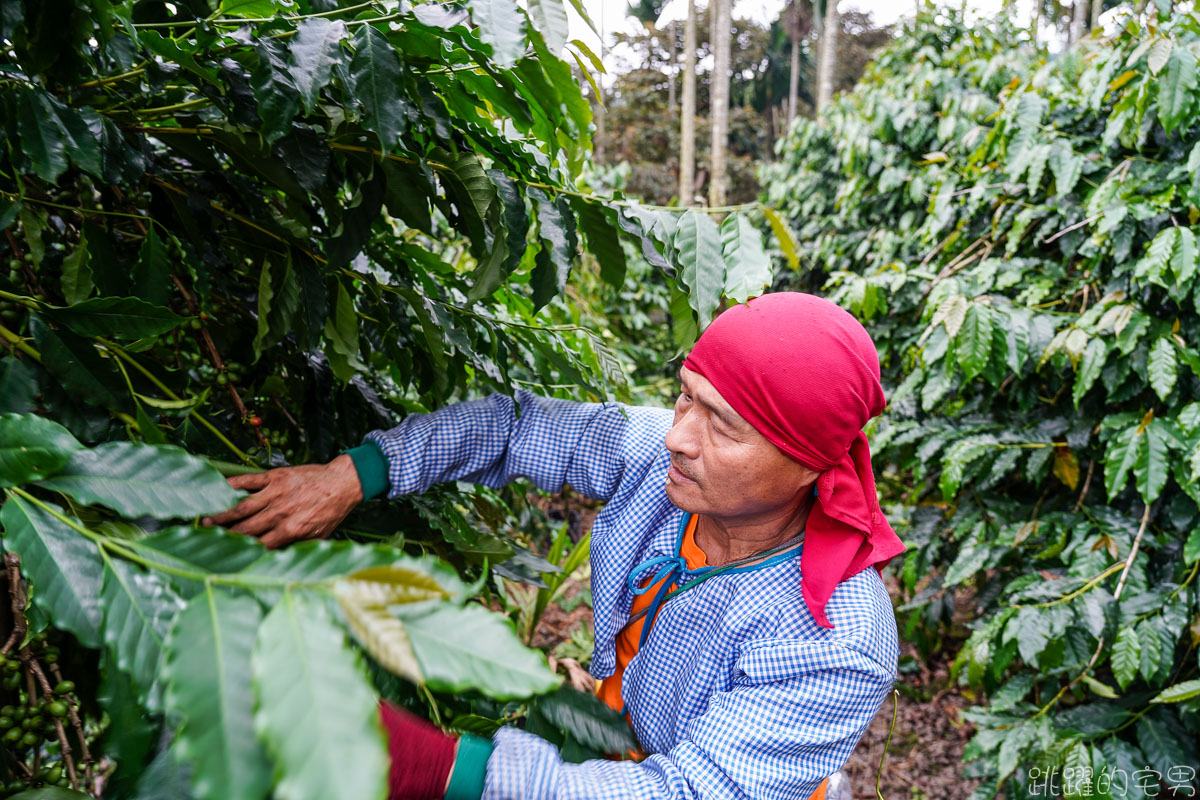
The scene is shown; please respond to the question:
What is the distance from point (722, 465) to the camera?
43.9 inches

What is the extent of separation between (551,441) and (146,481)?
0.85m

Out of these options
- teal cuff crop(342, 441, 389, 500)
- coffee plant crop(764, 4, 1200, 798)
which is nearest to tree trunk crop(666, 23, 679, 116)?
coffee plant crop(764, 4, 1200, 798)

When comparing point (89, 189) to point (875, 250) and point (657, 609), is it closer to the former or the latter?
point (657, 609)

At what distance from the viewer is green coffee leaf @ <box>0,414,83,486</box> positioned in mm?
508

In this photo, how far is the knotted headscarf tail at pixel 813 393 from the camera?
107 centimetres

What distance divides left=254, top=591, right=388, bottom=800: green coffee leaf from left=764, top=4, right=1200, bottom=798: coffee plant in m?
2.12

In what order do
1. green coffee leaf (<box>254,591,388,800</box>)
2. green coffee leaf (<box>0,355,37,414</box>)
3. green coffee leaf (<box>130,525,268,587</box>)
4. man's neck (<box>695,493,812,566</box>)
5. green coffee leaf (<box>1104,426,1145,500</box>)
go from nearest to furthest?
1. green coffee leaf (<box>254,591,388,800</box>)
2. green coffee leaf (<box>130,525,268,587</box>)
3. green coffee leaf (<box>0,355,37,414</box>)
4. man's neck (<box>695,493,812,566</box>)
5. green coffee leaf (<box>1104,426,1145,500</box>)

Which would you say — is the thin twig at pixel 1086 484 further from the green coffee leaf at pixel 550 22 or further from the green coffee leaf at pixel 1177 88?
the green coffee leaf at pixel 550 22

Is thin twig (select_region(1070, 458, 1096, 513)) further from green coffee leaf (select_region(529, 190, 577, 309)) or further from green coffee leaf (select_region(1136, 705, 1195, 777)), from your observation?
green coffee leaf (select_region(529, 190, 577, 309))

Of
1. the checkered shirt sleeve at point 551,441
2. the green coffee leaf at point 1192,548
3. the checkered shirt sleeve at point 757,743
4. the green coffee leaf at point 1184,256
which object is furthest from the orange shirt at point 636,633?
the green coffee leaf at point 1184,256

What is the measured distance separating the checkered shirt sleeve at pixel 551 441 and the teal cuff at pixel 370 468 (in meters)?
0.15

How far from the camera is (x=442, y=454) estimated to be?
1.22m

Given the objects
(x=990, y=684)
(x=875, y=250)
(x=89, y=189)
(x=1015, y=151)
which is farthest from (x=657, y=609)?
(x=875, y=250)

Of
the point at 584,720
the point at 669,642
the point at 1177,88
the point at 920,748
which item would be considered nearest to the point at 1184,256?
the point at 1177,88
